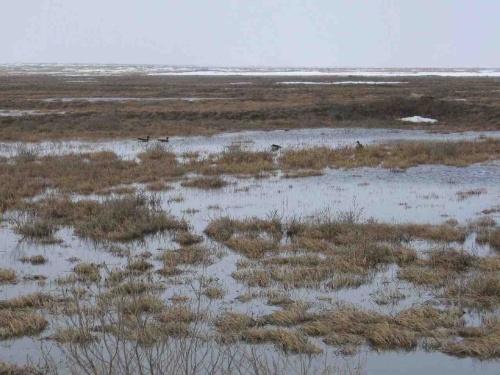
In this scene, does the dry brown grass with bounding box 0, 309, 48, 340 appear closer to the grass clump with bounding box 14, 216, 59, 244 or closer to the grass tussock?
the grass tussock

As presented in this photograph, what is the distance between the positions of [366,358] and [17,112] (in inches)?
1673

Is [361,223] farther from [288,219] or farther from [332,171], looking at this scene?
[332,171]

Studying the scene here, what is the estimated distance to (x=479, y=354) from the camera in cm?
704

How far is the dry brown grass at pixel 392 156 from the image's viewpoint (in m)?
21.9

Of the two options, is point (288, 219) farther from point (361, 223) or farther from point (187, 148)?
point (187, 148)

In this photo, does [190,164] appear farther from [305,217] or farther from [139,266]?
[139,266]

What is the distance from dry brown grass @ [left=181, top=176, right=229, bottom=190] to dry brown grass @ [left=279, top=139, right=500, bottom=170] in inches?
139

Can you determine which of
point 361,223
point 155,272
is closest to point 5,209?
point 155,272

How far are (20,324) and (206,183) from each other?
36.2 feet

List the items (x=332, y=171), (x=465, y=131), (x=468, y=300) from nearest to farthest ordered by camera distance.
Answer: (x=468, y=300), (x=332, y=171), (x=465, y=131)

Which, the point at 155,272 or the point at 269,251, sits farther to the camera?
the point at 269,251

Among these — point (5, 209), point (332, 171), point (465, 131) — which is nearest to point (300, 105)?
point (465, 131)

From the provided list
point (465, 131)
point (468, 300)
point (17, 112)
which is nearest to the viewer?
point (468, 300)

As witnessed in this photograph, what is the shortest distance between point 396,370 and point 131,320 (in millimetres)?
3241
